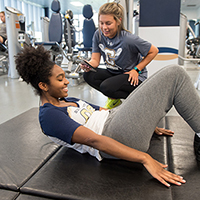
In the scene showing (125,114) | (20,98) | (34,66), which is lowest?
(20,98)

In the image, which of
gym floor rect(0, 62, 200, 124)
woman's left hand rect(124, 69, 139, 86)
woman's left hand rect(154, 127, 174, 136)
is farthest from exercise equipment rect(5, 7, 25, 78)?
woman's left hand rect(154, 127, 174, 136)

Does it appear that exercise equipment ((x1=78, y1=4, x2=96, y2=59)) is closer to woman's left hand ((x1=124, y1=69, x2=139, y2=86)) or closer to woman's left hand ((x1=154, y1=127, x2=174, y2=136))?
woman's left hand ((x1=124, y1=69, x2=139, y2=86))

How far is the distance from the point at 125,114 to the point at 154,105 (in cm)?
14

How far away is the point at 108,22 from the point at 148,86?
0.90m

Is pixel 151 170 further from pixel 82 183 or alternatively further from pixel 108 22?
pixel 108 22

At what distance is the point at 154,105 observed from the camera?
38.9 inches

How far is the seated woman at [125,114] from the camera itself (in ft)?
2.98

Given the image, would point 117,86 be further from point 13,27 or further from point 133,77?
point 13,27

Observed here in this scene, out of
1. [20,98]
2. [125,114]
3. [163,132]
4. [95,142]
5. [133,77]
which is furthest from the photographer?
[20,98]

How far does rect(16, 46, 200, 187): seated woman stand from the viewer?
909 mm

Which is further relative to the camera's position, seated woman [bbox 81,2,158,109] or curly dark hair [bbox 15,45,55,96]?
seated woman [bbox 81,2,158,109]

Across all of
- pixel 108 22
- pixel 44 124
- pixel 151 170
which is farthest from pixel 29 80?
pixel 108 22

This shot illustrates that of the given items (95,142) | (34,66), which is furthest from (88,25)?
(95,142)

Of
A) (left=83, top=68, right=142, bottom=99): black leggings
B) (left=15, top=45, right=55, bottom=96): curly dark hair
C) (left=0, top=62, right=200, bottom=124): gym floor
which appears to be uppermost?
(left=15, top=45, right=55, bottom=96): curly dark hair
